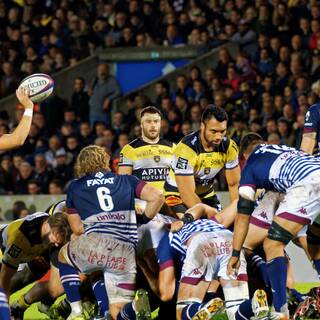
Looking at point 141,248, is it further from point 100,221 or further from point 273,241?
point 273,241

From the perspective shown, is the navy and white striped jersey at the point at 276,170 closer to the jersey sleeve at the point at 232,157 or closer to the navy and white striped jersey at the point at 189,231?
the navy and white striped jersey at the point at 189,231

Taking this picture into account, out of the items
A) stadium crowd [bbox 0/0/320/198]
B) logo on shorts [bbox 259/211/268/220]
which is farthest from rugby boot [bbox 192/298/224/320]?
stadium crowd [bbox 0/0/320/198]

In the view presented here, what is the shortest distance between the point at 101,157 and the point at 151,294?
4.84ft

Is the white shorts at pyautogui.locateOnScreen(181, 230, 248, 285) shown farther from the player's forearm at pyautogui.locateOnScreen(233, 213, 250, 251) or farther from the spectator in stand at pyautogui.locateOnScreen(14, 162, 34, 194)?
the spectator in stand at pyautogui.locateOnScreen(14, 162, 34, 194)

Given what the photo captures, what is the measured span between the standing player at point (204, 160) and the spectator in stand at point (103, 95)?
757cm

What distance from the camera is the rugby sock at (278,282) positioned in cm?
856

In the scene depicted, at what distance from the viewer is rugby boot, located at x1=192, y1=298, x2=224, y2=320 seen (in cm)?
853

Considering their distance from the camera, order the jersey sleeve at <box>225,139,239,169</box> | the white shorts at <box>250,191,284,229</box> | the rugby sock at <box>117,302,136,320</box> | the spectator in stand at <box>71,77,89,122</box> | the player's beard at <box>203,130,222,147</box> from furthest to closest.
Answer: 1. the spectator in stand at <box>71,77,89,122</box>
2. the jersey sleeve at <box>225,139,239,169</box>
3. the player's beard at <box>203,130,222,147</box>
4. the white shorts at <box>250,191,284,229</box>
5. the rugby sock at <box>117,302,136,320</box>

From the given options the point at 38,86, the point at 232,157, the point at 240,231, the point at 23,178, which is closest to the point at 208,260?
the point at 240,231

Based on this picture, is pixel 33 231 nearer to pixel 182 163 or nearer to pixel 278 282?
pixel 182 163

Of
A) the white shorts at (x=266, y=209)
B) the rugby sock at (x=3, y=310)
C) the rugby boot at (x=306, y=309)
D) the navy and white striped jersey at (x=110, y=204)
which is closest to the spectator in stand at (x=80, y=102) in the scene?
the white shorts at (x=266, y=209)

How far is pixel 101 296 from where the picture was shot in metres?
9.41

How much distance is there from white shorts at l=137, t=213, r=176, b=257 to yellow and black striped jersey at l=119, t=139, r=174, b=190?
1.86 meters

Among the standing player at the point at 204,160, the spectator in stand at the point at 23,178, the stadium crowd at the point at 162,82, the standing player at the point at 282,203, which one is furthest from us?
the spectator in stand at the point at 23,178
